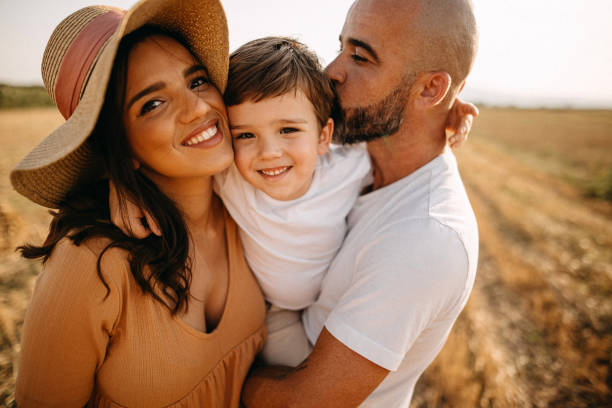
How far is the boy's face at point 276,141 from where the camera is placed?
1.98 metres

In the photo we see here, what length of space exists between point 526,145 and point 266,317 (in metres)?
27.5

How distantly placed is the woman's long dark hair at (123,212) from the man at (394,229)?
81 centimetres

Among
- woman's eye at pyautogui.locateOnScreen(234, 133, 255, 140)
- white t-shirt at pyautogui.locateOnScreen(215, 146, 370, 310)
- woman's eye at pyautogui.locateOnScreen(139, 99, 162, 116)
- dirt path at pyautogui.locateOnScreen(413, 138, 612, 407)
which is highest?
woman's eye at pyautogui.locateOnScreen(139, 99, 162, 116)

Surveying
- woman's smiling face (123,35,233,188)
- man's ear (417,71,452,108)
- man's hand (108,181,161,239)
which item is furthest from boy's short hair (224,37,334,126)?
man's hand (108,181,161,239)

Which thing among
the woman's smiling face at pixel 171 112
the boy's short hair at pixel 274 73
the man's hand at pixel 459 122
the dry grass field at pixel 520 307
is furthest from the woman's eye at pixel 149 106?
the dry grass field at pixel 520 307

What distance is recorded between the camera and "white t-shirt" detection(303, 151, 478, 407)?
154 centimetres

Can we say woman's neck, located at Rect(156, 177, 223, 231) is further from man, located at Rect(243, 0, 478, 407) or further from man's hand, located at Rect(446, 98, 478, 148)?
man's hand, located at Rect(446, 98, 478, 148)

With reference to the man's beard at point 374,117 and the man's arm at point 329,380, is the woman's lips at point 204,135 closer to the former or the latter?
the man's beard at point 374,117

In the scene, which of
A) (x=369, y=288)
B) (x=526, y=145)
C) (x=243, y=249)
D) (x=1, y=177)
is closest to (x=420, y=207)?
(x=369, y=288)

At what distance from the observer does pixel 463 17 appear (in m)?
2.11

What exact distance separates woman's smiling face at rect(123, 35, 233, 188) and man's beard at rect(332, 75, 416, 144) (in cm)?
99

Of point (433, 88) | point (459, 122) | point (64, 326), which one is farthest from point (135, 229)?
point (459, 122)

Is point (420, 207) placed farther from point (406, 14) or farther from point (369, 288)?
point (406, 14)

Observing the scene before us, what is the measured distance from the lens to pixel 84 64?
139 centimetres
